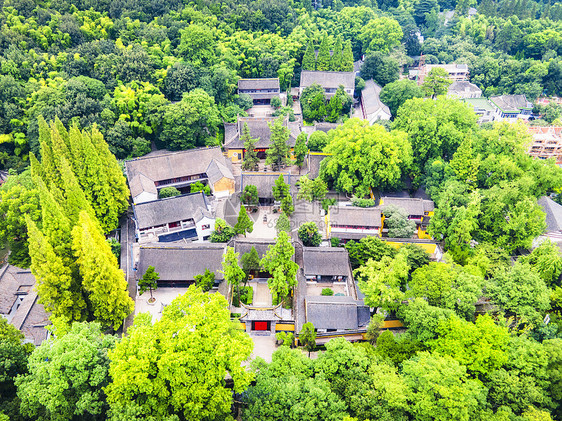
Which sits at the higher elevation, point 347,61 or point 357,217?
point 347,61

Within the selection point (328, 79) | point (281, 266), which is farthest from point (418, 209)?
point (328, 79)

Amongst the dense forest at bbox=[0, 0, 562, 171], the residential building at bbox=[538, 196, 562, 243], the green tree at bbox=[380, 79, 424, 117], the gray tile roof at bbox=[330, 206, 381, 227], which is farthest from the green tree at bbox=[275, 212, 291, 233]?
the green tree at bbox=[380, 79, 424, 117]

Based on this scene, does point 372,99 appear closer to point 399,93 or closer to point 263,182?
point 399,93

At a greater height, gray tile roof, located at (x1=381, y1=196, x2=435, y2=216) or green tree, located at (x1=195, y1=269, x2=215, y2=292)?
gray tile roof, located at (x1=381, y1=196, x2=435, y2=216)

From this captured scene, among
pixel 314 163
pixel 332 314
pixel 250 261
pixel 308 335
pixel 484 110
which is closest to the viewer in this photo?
pixel 308 335

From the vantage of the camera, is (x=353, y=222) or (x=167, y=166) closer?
(x=353, y=222)

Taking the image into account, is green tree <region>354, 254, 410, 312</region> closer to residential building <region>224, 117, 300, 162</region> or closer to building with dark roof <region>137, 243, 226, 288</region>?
building with dark roof <region>137, 243, 226, 288</region>

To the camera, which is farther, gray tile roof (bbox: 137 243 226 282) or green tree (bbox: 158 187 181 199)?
green tree (bbox: 158 187 181 199)
